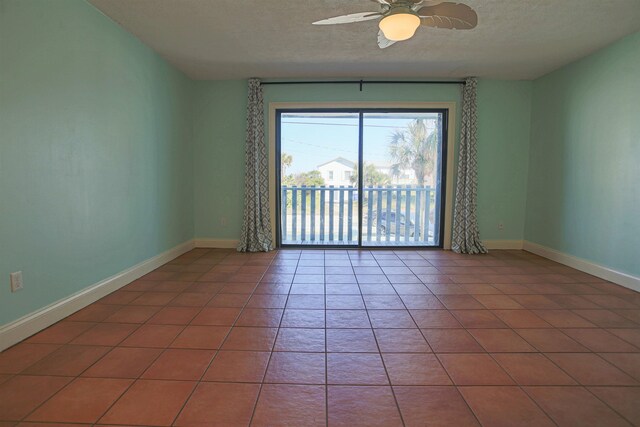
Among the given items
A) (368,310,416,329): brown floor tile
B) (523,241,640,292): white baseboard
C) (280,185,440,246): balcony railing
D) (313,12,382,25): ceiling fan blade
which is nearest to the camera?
(313,12,382,25): ceiling fan blade

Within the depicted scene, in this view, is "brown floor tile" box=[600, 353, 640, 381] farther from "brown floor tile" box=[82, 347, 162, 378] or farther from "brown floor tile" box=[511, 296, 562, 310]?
"brown floor tile" box=[82, 347, 162, 378]

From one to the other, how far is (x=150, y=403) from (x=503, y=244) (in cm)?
479

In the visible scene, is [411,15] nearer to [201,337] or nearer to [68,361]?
[201,337]

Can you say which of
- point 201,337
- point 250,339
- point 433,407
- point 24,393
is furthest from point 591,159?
point 24,393

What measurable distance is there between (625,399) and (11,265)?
3.34 metres

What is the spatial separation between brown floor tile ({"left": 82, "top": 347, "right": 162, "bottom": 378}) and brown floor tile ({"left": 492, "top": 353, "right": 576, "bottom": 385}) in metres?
1.95

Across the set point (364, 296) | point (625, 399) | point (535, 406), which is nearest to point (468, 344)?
point (535, 406)

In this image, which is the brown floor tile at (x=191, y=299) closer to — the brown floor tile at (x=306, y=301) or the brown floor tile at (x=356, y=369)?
the brown floor tile at (x=306, y=301)

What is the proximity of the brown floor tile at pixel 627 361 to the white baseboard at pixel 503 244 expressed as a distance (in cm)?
294

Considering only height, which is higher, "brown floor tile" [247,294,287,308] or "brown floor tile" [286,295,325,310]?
"brown floor tile" [286,295,325,310]

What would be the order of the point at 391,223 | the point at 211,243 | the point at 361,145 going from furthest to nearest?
the point at 391,223
the point at 211,243
the point at 361,145

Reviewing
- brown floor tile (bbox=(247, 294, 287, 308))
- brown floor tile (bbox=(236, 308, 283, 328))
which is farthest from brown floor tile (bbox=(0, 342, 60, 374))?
brown floor tile (bbox=(247, 294, 287, 308))

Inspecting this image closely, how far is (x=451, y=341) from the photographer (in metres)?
2.04

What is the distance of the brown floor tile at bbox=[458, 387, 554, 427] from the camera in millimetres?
1355
